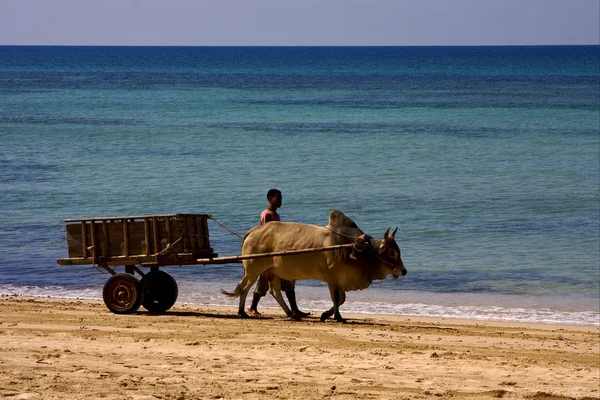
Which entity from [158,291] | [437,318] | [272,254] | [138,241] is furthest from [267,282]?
[437,318]

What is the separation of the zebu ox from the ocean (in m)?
2.94

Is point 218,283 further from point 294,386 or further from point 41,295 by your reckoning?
point 294,386

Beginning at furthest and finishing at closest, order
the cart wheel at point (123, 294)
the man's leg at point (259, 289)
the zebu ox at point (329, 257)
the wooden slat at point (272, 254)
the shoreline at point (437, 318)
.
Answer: the shoreline at point (437, 318)
the man's leg at point (259, 289)
the cart wheel at point (123, 294)
the zebu ox at point (329, 257)
the wooden slat at point (272, 254)

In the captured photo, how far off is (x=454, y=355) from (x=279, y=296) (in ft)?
11.1

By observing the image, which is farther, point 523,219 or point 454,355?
point 523,219

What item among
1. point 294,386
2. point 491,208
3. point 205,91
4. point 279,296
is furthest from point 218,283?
point 205,91

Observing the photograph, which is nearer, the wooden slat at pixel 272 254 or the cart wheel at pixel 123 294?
the wooden slat at pixel 272 254

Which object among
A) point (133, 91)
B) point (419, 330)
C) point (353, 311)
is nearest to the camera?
point (419, 330)

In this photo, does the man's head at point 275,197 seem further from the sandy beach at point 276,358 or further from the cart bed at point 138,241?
the sandy beach at point 276,358

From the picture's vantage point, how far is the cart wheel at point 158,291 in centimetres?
1480

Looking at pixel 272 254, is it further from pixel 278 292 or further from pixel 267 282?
pixel 267 282

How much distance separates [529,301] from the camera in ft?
58.3

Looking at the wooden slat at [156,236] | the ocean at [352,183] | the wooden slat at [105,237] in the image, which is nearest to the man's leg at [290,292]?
the wooden slat at [156,236]

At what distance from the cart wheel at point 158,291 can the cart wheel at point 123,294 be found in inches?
16.4
